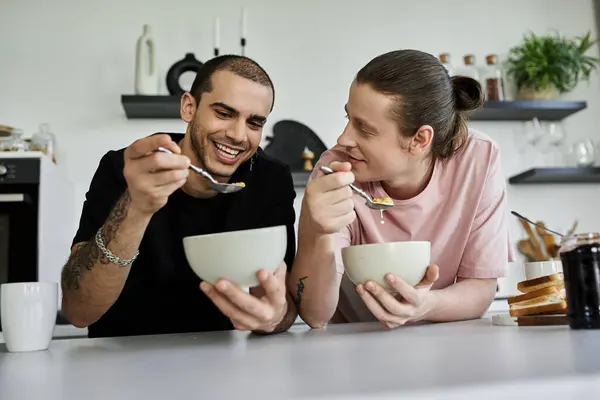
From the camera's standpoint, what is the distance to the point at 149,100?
8.98 feet

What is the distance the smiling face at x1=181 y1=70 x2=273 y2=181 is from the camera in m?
1.32

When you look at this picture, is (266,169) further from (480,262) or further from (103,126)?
(103,126)

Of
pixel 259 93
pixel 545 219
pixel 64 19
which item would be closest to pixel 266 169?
pixel 259 93

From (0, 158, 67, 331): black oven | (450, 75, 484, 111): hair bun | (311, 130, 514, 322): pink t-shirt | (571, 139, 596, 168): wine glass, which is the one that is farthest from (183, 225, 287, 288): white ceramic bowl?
(571, 139, 596, 168): wine glass

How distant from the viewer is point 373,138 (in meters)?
1.30

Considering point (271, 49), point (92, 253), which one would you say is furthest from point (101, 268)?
point (271, 49)

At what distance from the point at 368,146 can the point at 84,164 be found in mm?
1967

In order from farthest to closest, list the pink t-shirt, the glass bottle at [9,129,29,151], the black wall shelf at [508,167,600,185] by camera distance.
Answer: the black wall shelf at [508,167,600,185] < the glass bottle at [9,129,29,151] < the pink t-shirt

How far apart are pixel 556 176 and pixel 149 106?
83.3 inches

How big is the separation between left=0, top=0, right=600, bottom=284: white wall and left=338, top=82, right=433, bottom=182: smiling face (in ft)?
5.61

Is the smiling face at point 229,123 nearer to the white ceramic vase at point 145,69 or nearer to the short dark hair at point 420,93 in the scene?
the short dark hair at point 420,93

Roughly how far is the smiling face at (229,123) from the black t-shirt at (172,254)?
9cm

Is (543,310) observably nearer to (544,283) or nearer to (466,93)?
(544,283)

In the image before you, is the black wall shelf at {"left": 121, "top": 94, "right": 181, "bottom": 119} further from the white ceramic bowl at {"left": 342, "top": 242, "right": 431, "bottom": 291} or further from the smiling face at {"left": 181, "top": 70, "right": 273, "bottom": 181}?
the white ceramic bowl at {"left": 342, "top": 242, "right": 431, "bottom": 291}
